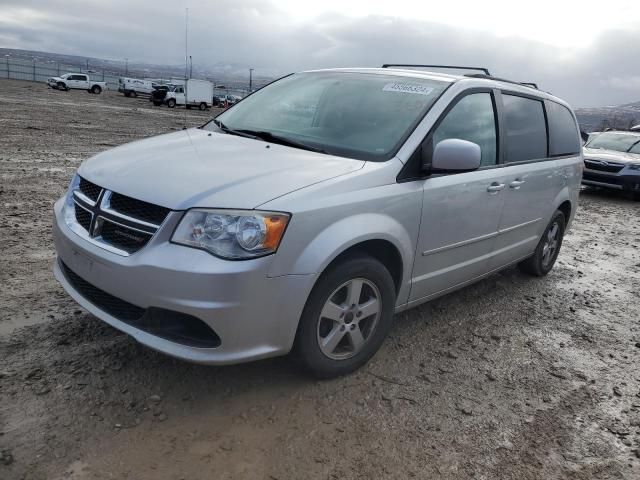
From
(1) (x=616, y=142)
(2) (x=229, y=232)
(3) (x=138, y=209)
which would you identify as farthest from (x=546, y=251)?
(1) (x=616, y=142)

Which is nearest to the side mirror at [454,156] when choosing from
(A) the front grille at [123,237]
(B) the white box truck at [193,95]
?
(A) the front grille at [123,237]

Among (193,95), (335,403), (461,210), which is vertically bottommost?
(193,95)

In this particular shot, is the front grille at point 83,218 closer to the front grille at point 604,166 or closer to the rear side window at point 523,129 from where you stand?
the rear side window at point 523,129

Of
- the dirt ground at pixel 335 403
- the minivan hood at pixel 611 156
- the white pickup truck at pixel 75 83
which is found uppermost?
the minivan hood at pixel 611 156

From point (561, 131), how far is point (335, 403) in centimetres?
383

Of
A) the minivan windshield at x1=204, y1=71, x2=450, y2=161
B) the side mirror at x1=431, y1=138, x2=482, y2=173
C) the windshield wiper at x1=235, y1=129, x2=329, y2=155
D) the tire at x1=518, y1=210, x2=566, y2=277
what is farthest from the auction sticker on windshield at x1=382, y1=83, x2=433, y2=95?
the tire at x1=518, y1=210, x2=566, y2=277

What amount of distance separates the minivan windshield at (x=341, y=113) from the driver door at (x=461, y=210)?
0.24 m

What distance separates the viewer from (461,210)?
371 centimetres

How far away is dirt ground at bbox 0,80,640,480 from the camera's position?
2.54 meters

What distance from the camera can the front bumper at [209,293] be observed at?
8.31 ft

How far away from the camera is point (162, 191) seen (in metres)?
2.73

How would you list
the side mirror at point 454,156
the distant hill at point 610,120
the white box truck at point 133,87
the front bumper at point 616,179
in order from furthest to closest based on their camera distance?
the white box truck at point 133,87 < the distant hill at point 610,120 < the front bumper at point 616,179 < the side mirror at point 454,156

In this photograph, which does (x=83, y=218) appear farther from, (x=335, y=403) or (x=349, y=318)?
(x=335, y=403)

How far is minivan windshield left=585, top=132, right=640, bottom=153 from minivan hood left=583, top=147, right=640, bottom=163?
1.33 ft
